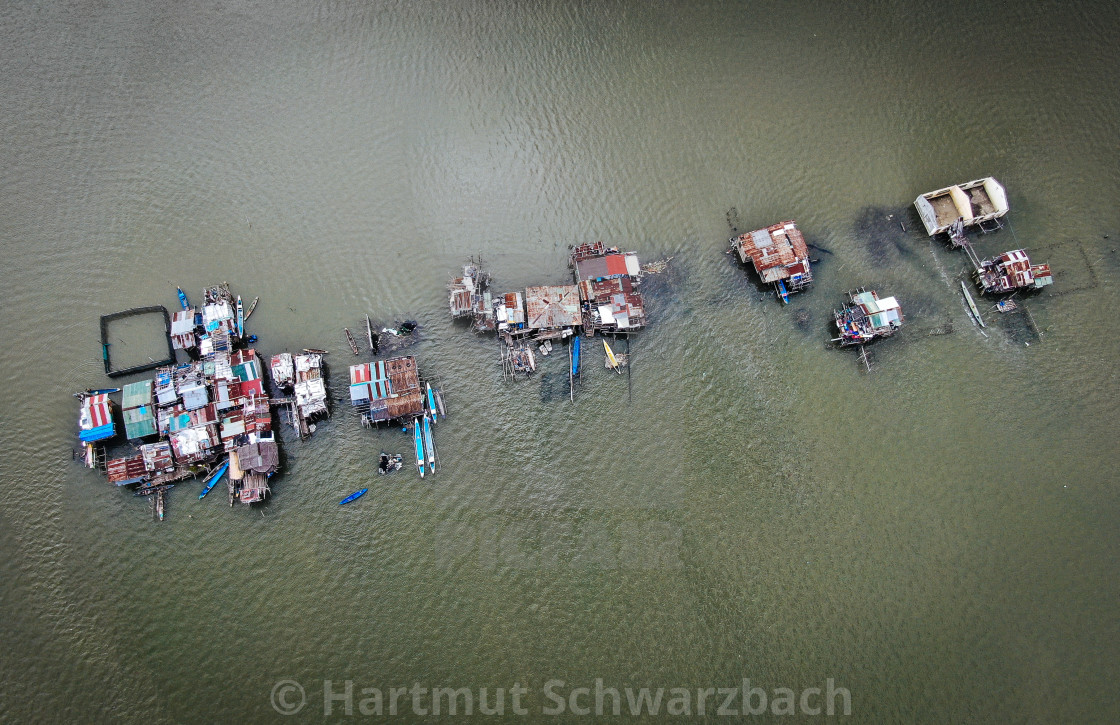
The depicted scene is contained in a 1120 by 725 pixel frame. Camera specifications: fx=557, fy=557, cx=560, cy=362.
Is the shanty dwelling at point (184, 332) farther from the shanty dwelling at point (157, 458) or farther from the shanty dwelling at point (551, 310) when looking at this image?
the shanty dwelling at point (551, 310)

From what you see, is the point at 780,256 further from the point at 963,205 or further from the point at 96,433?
the point at 96,433

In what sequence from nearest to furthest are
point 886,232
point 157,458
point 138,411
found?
point 157,458 < point 138,411 < point 886,232

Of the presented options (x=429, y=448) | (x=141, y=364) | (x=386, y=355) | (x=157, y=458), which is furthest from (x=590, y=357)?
(x=141, y=364)

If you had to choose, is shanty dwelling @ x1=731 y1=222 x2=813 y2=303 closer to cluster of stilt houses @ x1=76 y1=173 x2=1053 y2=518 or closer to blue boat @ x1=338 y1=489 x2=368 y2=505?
cluster of stilt houses @ x1=76 y1=173 x2=1053 y2=518

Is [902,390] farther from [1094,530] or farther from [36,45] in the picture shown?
[36,45]

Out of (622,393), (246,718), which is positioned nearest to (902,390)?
(622,393)
